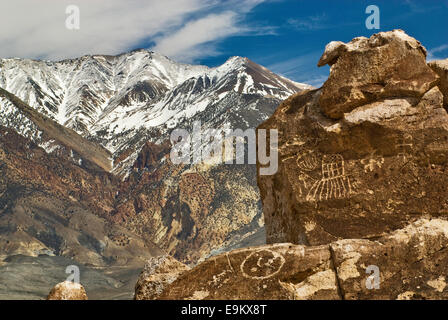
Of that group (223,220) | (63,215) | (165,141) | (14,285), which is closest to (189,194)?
(223,220)

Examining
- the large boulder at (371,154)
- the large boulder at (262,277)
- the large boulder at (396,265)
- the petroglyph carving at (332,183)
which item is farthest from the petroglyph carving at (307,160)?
the large boulder at (262,277)

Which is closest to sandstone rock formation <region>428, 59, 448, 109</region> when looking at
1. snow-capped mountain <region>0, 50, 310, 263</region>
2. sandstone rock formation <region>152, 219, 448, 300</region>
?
sandstone rock formation <region>152, 219, 448, 300</region>

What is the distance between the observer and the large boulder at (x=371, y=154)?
10.5m

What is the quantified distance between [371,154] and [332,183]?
0.78m

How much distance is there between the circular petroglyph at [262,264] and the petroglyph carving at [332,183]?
273 cm

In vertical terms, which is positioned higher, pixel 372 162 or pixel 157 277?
pixel 372 162

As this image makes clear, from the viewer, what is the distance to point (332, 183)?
11.0m

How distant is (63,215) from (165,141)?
159 ft

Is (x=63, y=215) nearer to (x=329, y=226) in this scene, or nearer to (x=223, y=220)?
(x=223, y=220)

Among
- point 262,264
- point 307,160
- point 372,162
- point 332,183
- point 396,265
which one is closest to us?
point 396,265

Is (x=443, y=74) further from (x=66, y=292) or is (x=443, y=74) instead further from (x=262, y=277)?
(x=66, y=292)

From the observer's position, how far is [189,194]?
127 meters

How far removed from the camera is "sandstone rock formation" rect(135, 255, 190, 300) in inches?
346

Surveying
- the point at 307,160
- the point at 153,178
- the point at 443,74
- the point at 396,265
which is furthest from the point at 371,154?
the point at 153,178
